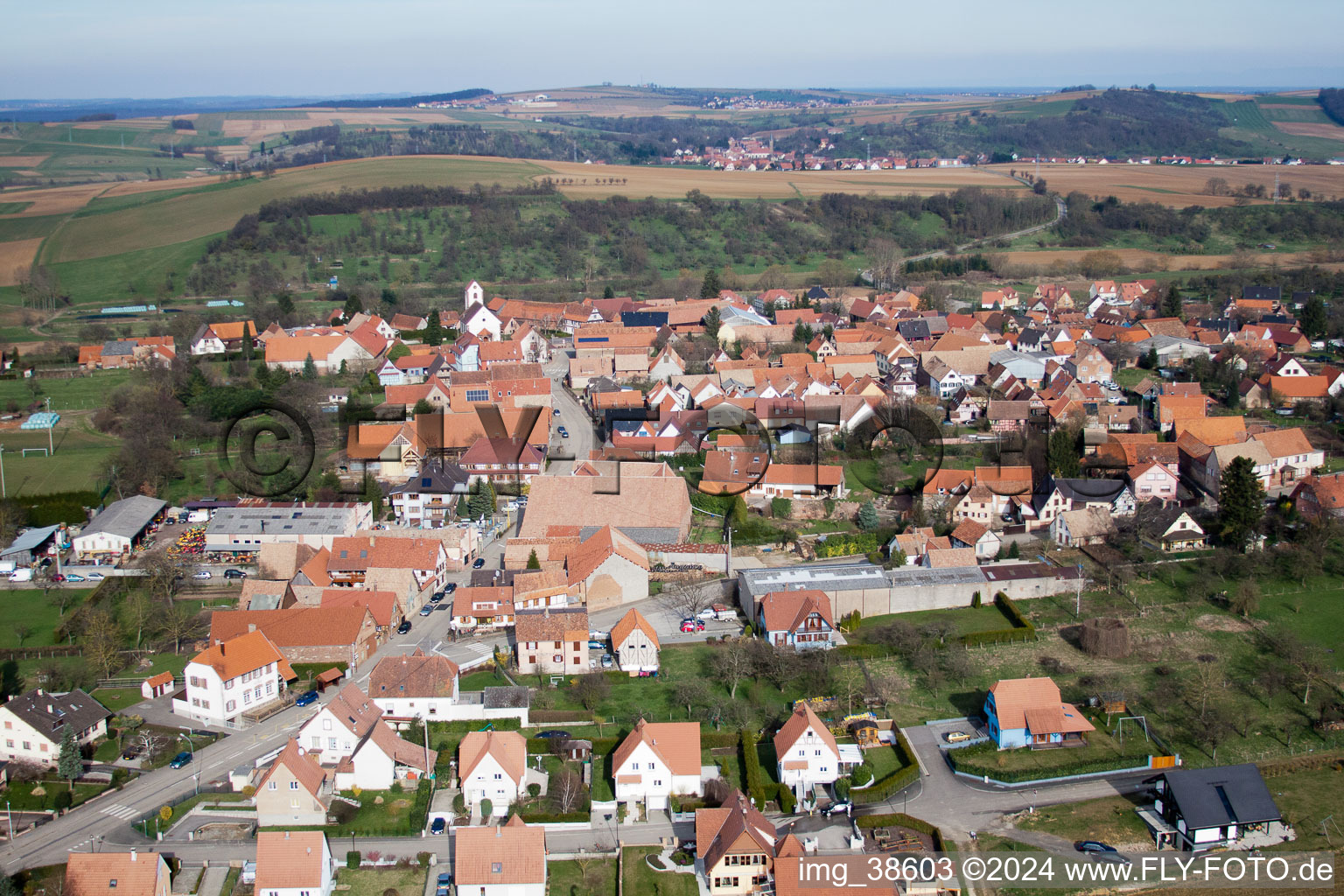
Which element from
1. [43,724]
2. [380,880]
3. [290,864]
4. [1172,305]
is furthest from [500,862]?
[1172,305]

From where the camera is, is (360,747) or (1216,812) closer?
(1216,812)

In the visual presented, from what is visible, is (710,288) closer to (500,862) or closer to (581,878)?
(581,878)

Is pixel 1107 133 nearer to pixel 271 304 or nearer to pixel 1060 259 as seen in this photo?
pixel 1060 259

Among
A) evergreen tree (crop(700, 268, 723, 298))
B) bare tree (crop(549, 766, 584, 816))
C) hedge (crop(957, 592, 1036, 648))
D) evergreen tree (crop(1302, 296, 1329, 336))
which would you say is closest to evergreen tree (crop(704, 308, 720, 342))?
evergreen tree (crop(700, 268, 723, 298))

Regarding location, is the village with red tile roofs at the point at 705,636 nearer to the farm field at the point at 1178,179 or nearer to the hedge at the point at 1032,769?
the hedge at the point at 1032,769

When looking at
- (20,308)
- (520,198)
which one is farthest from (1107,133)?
(20,308)
